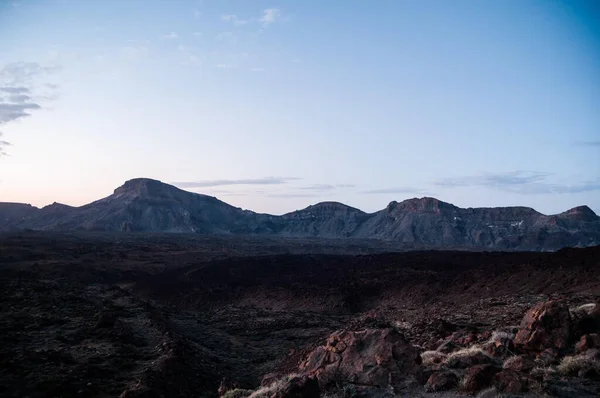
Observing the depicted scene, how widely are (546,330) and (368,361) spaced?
12.8ft

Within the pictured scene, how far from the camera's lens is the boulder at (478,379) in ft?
24.6

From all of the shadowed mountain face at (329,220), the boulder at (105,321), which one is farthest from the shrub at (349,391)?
the shadowed mountain face at (329,220)

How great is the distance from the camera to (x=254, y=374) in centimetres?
1462

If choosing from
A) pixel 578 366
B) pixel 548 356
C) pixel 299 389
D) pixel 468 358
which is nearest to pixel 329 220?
pixel 468 358

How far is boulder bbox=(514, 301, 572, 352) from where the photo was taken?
360 inches

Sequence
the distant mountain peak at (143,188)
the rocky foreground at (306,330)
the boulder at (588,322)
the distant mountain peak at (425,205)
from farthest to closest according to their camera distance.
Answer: the distant mountain peak at (143,188) → the distant mountain peak at (425,205) → the boulder at (588,322) → the rocky foreground at (306,330)

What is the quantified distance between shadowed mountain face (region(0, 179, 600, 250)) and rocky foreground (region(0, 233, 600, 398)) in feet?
241

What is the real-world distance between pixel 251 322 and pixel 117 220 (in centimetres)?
10622

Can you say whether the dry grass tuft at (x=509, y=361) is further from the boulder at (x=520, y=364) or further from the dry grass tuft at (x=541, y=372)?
the dry grass tuft at (x=541, y=372)

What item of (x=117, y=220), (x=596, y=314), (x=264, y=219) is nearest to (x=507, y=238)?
(x=264, y=219)

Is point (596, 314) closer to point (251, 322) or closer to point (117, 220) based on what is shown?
point (251, 322)

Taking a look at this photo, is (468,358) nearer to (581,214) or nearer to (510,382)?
(510,382)

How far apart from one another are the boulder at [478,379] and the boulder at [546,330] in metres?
2.17

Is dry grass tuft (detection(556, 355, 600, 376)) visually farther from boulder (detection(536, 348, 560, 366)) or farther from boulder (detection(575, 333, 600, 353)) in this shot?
boulder (detection(575, 333, 600, 353))
